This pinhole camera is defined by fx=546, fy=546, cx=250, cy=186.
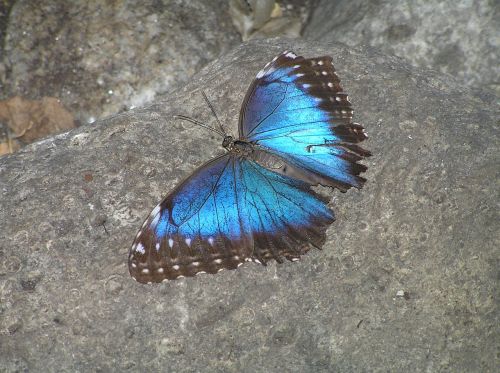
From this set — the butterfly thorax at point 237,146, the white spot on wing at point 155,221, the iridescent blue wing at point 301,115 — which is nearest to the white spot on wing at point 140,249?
the white spot on wing at point 155,221

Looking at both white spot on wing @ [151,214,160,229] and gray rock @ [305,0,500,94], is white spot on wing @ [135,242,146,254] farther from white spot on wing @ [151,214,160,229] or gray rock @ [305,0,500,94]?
gray rock @ [305,0,500,94]

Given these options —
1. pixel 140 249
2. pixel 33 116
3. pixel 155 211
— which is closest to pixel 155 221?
pixel 155 211

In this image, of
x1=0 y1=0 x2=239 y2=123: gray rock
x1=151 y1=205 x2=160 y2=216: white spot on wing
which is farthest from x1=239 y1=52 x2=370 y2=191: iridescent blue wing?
x1=0 y1=0 x2=239 y2=123: gray rock

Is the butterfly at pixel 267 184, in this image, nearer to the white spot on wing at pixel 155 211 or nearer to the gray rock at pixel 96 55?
the white spot on wing at pixel 155 211

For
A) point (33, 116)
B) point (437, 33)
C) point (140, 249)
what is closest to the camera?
point (140, 249)

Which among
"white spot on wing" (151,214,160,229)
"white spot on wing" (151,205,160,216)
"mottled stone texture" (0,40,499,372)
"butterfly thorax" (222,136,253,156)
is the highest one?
"butterfly thorax" (222,136,253,156)

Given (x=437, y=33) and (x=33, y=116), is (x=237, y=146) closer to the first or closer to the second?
(x=437, y=33)

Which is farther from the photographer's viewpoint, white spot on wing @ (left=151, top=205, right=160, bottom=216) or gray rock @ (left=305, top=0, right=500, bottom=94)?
gray rock @ (left=305, top=0, right=500, bottom=94)

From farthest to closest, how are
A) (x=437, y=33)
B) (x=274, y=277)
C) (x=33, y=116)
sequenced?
(x=33, y=116) → (x=437, y=33) → (x=274, y=277)
